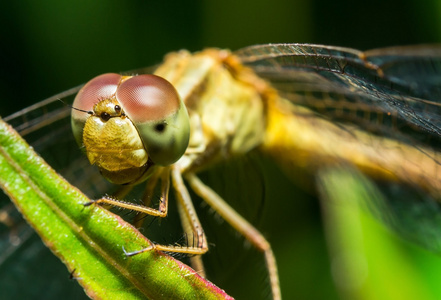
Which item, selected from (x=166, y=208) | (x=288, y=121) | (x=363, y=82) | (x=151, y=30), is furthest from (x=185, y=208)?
(x=151, y=30)

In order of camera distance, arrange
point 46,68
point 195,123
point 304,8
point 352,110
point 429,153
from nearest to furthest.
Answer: point 195,123
point 429,153
point 352,110
point 46,68
point 304,8

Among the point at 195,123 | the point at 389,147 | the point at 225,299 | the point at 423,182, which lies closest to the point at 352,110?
the point at 389,147

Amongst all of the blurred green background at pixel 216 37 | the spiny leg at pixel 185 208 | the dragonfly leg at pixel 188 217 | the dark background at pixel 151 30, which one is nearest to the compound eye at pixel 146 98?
the dragonfly leg at pixel 188 217

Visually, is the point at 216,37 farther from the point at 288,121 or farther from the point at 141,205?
the point at 141,205

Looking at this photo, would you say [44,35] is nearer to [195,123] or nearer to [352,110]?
[195,123]

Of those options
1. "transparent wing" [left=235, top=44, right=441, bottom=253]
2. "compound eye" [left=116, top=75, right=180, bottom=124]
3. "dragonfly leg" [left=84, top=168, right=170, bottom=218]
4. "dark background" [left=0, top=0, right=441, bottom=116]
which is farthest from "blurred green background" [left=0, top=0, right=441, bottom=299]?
"compound eye" [left=116, top=75, right=180, bottom=124]

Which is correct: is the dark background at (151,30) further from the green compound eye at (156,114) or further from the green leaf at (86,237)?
the green leaf at (86,237)

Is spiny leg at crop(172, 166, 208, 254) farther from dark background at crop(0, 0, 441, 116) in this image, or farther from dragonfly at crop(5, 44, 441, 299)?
dark background at crop(0, 0, 441, 116)
